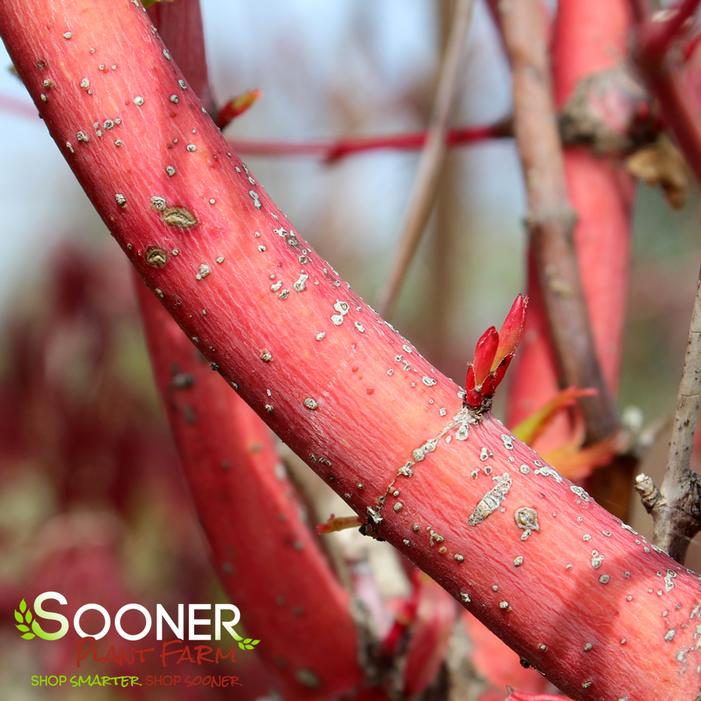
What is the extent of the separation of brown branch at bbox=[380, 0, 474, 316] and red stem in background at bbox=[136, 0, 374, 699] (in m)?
0.19

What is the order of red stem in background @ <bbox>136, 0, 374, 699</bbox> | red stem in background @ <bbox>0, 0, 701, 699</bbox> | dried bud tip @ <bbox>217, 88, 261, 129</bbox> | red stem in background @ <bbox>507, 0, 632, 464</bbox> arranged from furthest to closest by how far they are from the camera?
red stem in background @ <bbox>507, 0, 632, 464</bbox> → red stem in background @ <bbox>136, 0, 374, 699</bbox> → dried bud tip @ <bbox>217, 88, 261, 129</bbox> → red stem in background @ <bbox>0, 0, 701, 699</bbox>

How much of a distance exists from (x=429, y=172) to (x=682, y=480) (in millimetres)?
466

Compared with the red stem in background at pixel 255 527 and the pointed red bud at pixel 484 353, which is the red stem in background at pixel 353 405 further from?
the red stem in background at pixel 255 527

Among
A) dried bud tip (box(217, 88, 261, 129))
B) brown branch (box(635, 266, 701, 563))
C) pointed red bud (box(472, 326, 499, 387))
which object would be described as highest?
dried bud tip (box(217, 88, 261, 129))

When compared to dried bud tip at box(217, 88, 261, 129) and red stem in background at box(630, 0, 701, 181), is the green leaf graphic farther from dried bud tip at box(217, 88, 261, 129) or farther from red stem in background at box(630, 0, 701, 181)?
red stem in background at box(630, 0, 701, 181)

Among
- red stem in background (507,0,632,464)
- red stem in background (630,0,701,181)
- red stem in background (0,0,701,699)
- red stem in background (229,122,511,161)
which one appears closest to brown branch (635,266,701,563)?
red stem in background (0,0,701,699)

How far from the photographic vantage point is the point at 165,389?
55cm

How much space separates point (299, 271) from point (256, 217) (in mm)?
26

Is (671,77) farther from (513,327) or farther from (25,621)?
(25,621)

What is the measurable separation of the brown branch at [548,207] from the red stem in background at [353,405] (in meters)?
0.29

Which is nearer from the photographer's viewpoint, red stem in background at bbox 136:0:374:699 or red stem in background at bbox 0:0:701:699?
red stem in background at bbox 0:0:701:699

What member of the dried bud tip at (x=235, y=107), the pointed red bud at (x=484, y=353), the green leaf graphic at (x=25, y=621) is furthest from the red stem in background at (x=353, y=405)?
the green leaf graphic at (x=25, y=621)

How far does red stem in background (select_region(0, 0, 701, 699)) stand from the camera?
296 mm

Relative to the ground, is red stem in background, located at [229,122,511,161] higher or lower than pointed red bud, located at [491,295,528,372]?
higher
